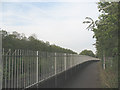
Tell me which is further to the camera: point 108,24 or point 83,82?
point 83,82

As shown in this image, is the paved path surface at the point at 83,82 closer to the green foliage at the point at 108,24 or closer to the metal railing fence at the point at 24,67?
the metal railing fence at the point at 24,67

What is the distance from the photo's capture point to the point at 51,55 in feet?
25.6

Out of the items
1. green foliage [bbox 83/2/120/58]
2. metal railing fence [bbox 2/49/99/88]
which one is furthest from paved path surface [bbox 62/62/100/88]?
green foliage [bbox 83/2/120/58]

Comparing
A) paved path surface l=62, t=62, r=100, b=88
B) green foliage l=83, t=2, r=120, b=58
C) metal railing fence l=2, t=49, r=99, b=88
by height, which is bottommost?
paved path surface l=62, t=62, r=100, b=88

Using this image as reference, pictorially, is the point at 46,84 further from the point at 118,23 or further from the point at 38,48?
the point at 38,48

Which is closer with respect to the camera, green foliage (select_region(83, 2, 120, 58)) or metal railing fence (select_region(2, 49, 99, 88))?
metal railing fence (select_region(2, 49, 99, 88))

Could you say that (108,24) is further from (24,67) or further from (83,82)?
(83,82)

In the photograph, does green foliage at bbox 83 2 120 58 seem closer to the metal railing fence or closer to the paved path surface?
the metal railing fence

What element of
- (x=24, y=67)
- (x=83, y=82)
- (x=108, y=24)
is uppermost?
(x=108, y=24)

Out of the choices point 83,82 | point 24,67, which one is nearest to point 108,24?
point 24,67

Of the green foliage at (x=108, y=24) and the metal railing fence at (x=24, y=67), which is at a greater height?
the green foliage at (x=108, y=24)

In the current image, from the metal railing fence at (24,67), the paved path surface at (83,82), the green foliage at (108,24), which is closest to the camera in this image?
the metal railing fence at (24,67)

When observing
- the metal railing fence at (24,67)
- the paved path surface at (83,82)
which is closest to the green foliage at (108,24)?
the metal railing fence at (24,67)

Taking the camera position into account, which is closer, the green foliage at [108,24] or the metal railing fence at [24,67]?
the metal railing fence at [24,67]
